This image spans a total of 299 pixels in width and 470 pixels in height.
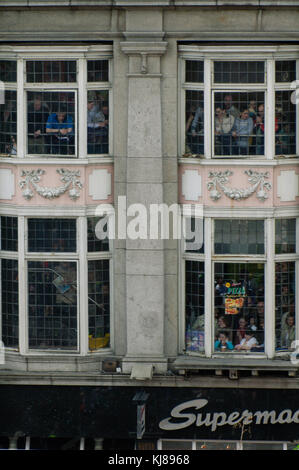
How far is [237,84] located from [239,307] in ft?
14.8

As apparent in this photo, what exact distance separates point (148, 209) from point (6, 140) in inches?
130

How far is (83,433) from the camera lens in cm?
2117

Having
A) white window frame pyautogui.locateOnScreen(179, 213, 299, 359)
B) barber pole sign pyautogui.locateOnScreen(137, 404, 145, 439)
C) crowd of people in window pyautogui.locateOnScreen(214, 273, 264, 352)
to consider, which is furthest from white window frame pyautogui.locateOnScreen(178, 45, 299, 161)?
barber pole sign pyautogui.locateOnScreen(137, 404, 145, 439)

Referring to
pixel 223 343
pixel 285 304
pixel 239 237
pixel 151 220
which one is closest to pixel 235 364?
pixel 223 343

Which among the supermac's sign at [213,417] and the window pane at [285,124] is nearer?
the window pane at [285,124]

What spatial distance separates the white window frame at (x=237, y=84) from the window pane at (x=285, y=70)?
10 centimetres

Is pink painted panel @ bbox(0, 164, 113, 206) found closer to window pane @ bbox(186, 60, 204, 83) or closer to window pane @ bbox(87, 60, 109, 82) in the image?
window pane @ bbox(87, 60, 109, 82)

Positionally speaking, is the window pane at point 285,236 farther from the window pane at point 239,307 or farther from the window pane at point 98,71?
the window pane at point 98,71

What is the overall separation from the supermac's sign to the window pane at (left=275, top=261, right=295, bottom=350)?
1.38 meters

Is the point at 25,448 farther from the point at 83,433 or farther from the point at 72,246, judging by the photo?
the point at 72,246

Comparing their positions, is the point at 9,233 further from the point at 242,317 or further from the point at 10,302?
the point at 242,317

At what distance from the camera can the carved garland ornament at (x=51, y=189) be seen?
20906mm

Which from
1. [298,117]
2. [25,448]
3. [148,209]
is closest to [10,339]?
[25,448]

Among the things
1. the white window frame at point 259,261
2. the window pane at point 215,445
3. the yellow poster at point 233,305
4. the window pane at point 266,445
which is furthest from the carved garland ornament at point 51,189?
the window pane at point 266,445
